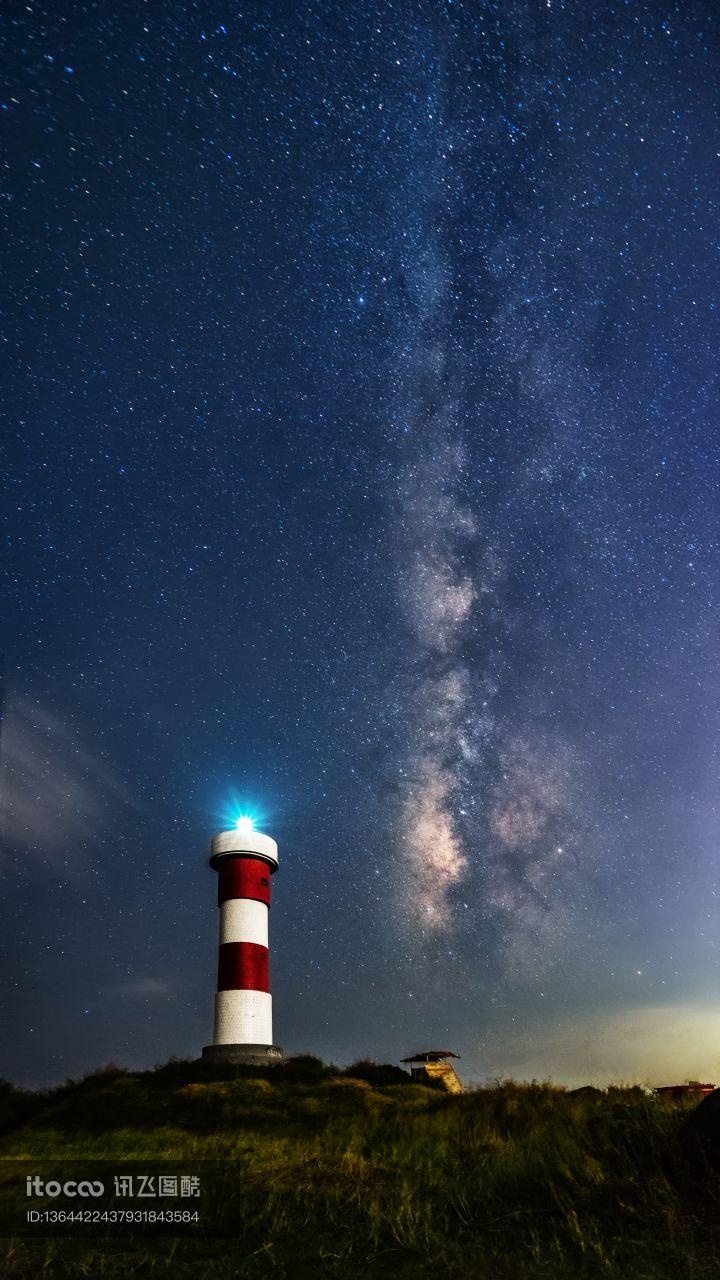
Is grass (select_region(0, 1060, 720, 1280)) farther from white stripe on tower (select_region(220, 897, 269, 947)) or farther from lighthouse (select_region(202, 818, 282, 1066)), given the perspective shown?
white stripe on tower (select_region(220, 897, 269, 947))

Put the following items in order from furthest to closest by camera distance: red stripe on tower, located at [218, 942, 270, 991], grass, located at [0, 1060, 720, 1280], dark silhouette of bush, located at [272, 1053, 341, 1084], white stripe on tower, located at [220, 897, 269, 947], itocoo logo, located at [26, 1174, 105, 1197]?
white stripe on tower, located at [220, 897, 269, 947], red stripe on tower, located at [218, 942, 270, 991], dark silhouette of bush, located at [272, 1053, 341, 1084], itocoo logo, located at [26, 1174, 105, 1197], grass, located at [0, 1060, 720, 1280]

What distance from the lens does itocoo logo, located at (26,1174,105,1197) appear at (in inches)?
361

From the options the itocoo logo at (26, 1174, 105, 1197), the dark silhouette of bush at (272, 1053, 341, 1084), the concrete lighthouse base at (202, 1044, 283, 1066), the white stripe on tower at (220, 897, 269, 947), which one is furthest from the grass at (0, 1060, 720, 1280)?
the white stripe on tower at (220, 897, 269, 947)

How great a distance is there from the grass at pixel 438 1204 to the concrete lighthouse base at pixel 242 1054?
15961mm

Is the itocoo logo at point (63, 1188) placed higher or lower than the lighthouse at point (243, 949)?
lower

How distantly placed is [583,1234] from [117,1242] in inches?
182

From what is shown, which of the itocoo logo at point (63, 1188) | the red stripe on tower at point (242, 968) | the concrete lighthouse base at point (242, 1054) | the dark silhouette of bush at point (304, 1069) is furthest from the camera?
the red stripe on tower at point (242, 968)

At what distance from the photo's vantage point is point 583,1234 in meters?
5.84

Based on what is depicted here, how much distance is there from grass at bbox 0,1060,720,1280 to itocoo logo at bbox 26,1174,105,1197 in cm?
37

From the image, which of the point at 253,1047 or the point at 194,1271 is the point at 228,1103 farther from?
the point at 194,1271

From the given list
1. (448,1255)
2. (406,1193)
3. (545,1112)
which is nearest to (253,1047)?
(545,1112)

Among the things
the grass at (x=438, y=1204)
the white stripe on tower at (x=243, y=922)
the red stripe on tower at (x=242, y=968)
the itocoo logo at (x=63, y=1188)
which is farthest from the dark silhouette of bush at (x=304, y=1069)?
the itocoo logo at (x=63, y=1188)

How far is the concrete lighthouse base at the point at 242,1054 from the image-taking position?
29.0 metres

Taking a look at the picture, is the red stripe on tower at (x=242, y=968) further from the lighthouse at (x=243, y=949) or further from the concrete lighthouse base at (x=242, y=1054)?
the concrete lighthouse base at (x=242, y=1054)
